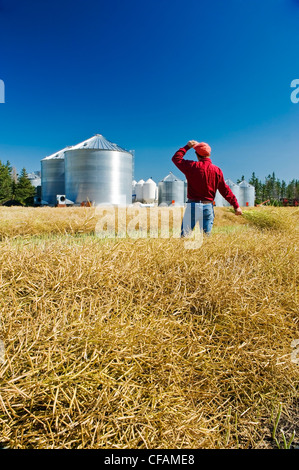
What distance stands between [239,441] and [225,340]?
1.74 feet

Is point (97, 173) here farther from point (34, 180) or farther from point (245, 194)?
point (34, 180)

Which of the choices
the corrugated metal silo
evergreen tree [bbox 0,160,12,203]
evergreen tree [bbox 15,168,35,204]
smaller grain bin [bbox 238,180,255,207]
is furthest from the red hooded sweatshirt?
evergreen tree [bbox 0,160,12,203]

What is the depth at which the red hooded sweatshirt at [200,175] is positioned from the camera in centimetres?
365

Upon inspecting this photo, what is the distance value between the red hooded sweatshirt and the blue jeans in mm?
104

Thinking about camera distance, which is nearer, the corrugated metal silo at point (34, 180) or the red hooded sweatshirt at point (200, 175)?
the red hooded sweatshirt at point (200, 175)

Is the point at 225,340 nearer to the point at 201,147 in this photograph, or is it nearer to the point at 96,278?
the point at 96,278

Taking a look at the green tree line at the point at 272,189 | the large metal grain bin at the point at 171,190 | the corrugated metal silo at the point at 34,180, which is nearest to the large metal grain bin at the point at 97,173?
the large metal grain bin at the point at 171,190

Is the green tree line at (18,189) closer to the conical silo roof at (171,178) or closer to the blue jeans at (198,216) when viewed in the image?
the conical silo roof at (171,178)

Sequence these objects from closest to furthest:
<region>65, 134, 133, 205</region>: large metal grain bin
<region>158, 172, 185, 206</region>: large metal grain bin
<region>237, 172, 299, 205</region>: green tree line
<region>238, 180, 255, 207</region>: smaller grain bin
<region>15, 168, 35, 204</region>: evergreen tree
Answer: <region>65, 134, 133, 205</region>: large metal grain bin
<region>158, 172, 185, 206</region>: large metal grain bin
<region>238, 180, 255, 207</region>: smaller grain bin
<region>15, 168, 35, 204</region>: evergreen tree
<region>237, 172, 299, 205</region>: green tree line

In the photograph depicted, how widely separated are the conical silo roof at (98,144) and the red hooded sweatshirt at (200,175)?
17868mm

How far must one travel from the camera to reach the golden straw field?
1073 mm

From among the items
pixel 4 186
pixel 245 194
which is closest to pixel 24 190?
pixel 4 186

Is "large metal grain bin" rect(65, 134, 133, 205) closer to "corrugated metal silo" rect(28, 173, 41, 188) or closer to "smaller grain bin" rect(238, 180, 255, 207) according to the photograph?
"smaller grain bin" rect(238, 180, 255, 207)

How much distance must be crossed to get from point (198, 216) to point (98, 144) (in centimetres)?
1868
